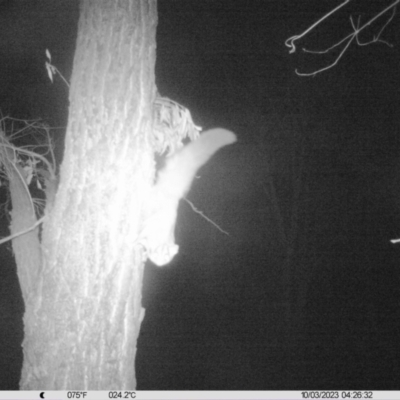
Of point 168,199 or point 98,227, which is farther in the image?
point 168,199

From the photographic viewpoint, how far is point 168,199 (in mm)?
1852

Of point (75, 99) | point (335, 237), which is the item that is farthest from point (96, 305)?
point (335, 237)

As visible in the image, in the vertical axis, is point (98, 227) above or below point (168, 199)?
below

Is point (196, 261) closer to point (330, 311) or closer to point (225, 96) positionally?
point (330, 311)

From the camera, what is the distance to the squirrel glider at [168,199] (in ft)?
5.85

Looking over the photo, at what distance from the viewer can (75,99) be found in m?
1.81

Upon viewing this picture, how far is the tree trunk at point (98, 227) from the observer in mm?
1716

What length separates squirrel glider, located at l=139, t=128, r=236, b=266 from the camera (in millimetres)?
1784

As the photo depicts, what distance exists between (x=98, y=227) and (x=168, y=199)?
342 millimetres

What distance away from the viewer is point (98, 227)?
5.64 ft

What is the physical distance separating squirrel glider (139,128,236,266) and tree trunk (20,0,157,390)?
0.06 meters

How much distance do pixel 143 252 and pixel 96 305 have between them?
11.9 inches

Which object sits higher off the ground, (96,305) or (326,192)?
(326,192)

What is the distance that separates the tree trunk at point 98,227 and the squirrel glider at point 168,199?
2.3 inches
